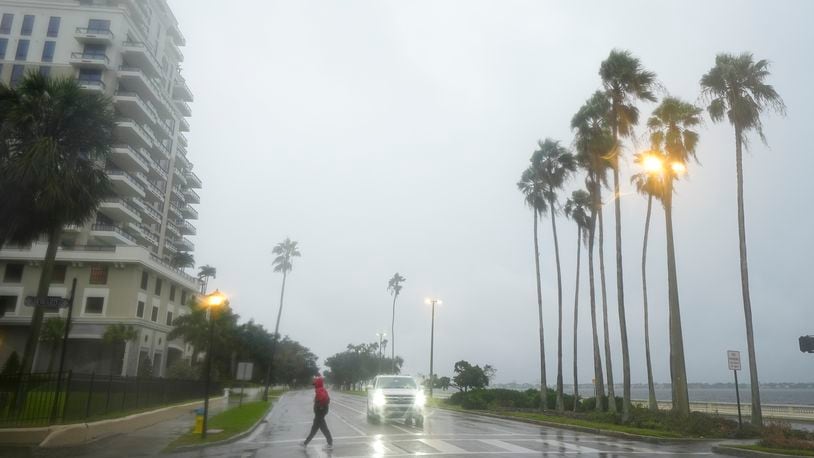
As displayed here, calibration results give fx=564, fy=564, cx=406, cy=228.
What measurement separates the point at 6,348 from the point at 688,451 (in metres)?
53.0

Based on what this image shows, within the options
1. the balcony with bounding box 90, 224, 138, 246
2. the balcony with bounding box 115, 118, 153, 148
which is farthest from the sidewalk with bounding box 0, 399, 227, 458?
the balcony with bounding box 115, 118, 153, 148

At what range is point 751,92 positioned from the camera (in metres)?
25.7

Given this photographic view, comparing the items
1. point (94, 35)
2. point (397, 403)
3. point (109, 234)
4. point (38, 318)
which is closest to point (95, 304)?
point (109, 234)

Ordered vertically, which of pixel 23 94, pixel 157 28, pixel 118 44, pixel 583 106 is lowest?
pixel 23 94

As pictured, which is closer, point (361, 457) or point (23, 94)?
point (361, 457)

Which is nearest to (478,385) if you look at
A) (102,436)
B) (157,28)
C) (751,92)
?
(751,92)

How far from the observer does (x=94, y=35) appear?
184 feet

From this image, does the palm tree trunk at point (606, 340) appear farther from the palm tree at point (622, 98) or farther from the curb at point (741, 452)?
the curb at point (741, 452)

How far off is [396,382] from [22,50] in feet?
182

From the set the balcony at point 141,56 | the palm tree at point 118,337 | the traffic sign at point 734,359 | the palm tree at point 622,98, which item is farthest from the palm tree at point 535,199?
the balcony at point 141,56

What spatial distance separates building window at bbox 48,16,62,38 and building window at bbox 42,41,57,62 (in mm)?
918

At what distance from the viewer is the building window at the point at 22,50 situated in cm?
5600

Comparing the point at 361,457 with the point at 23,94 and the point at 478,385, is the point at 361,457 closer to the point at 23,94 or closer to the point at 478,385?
the point at 23,94

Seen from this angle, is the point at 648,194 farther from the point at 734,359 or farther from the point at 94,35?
the point at 94,35
